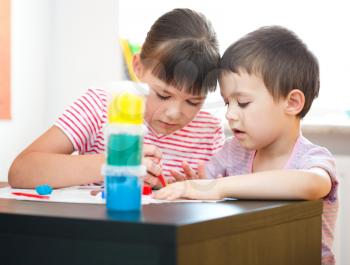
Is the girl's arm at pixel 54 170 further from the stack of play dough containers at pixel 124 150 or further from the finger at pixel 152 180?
the stack of play dough containers at pixel 124 150

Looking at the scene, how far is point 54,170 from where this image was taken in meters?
1.22

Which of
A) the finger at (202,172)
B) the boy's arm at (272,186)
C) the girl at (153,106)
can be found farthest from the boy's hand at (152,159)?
the finger at (202,172)

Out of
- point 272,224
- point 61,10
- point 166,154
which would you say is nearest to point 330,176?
point 272,224

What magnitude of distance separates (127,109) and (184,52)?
1.67 ft

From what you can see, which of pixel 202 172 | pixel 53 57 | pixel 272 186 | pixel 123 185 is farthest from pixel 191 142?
pixel 53 57

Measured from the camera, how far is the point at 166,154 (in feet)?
5.11

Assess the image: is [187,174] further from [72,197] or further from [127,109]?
[127,109]

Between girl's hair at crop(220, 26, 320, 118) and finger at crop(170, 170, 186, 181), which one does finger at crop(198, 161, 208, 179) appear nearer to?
finger at crop(170, 170, 186, 181)

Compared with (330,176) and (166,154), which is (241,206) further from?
(166,154)

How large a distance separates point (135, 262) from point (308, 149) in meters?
0.66

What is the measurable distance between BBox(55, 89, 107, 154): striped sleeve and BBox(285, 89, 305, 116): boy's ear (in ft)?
1.35

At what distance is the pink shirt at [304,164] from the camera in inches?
47.0

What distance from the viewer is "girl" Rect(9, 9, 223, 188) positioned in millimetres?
1206

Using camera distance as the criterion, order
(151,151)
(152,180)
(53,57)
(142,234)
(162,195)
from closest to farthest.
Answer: (142,234)
(162,195)
(151,151)
(152,180)
(53,57)
